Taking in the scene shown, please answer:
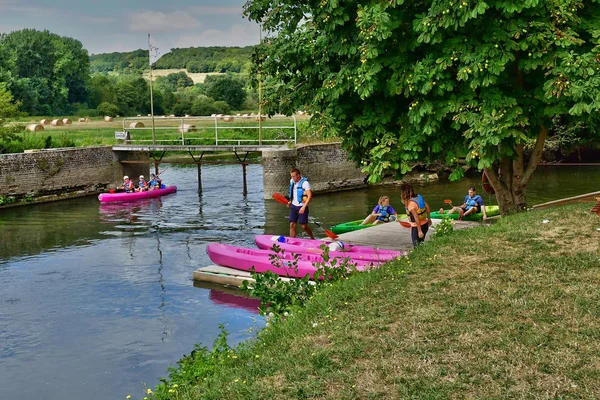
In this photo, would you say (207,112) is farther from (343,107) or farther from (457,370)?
(457,370)

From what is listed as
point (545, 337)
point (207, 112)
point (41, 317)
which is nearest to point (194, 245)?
point (41, 317)

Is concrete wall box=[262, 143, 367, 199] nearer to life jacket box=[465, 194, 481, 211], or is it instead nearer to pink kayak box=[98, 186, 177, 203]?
pink kayak box=[98, 186, 177, 203]

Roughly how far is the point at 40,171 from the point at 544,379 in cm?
3115

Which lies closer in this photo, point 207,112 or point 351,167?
point 351,167

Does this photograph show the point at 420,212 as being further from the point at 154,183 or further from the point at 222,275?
the point at 154,183

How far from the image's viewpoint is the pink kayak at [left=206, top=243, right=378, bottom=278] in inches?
607

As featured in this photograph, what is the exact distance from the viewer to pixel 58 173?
117 ft

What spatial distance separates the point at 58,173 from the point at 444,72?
2548 centimetres

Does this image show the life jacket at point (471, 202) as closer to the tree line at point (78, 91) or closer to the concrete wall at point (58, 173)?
the concrete wall at point (58, 173)

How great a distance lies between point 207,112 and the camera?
74.6m

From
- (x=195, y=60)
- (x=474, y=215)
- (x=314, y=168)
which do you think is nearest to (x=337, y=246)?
(x=474, y=215)

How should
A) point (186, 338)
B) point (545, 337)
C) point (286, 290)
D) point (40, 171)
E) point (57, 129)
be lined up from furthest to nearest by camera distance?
point (57, 129)
point (40, 171)
point (186, 338)
point (286, 290)
point (545, 337)

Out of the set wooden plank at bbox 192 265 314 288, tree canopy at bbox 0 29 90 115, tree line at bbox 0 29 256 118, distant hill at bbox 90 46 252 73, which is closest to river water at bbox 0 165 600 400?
wooden plank at bbox 192 265 314 288

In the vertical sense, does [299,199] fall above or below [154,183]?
above
